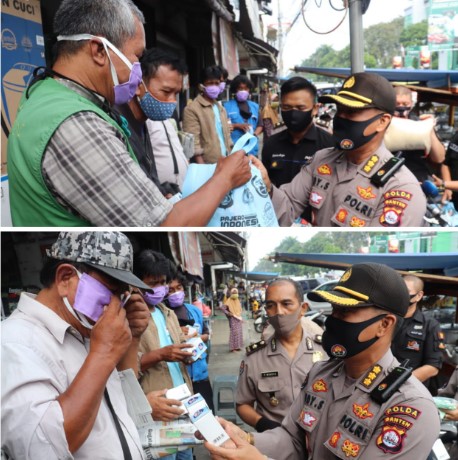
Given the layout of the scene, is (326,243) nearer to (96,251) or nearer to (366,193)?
(366,193)

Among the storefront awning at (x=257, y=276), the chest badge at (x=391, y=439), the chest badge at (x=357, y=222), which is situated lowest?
the storefront awning at (x=257, y=276)

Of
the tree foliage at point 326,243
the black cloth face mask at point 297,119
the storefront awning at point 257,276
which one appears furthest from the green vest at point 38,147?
the storefront awning at point 257,276

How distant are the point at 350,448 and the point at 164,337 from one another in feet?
5.33

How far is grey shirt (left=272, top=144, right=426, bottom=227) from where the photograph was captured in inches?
98.3

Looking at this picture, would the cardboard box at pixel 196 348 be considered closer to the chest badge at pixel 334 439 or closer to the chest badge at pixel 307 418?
the chest badge at pixel 307 418

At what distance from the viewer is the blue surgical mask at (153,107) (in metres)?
2.98

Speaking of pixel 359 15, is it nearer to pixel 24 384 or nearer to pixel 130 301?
pixel 130 301

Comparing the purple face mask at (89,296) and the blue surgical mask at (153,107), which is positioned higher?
the blue surgical mask at (153,107)

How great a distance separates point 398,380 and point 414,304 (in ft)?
8.39

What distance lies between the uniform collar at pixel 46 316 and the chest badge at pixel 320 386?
1059 mm

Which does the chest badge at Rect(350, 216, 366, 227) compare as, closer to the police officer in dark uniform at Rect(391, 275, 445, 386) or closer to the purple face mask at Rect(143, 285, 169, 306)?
the purple face mask at Rect(143, 285, 169, 306)

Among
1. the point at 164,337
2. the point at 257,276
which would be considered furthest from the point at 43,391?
the point at 257,276

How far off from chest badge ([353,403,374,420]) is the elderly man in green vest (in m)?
0.90

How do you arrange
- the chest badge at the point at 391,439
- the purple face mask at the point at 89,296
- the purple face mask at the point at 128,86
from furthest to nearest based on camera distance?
1. the purple face mask at the point at 128,86
2. the chest badge at the point at 391,439
3. the purple face mask at the point at 89,296
